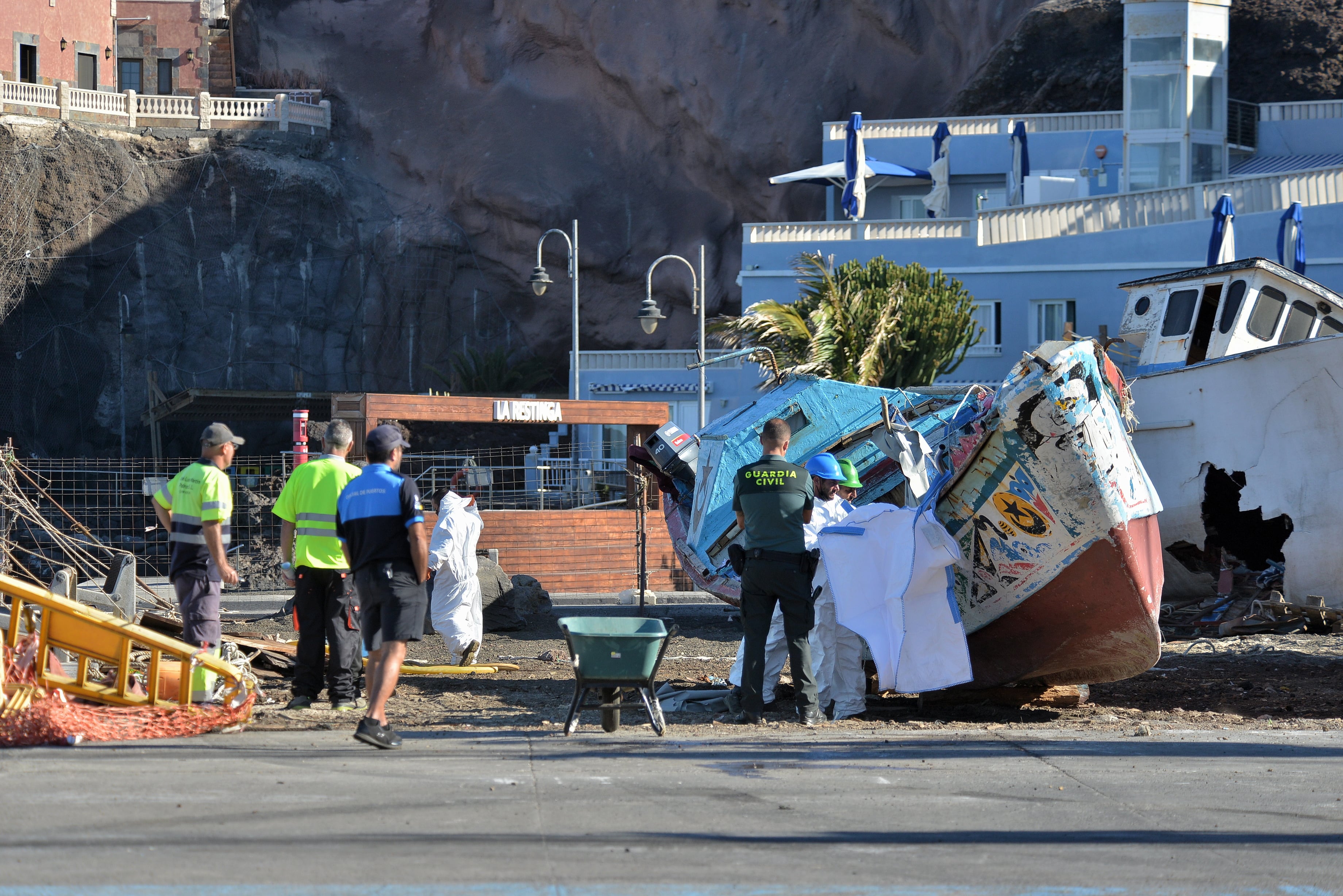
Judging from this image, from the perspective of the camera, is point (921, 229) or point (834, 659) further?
point (921, 229)

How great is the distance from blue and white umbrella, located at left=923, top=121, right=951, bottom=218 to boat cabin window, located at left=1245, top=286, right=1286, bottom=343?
644 inches

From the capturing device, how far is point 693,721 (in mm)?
8680

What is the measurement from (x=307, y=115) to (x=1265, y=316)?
3736 centimetres

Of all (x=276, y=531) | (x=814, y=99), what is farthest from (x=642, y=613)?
(x=814, y=99)

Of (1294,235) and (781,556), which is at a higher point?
(1294,235)

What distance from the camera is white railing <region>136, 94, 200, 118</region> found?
4631cm

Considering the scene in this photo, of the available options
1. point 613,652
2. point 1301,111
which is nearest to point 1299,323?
point 613,652

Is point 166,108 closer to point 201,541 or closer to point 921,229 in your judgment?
point 921,229

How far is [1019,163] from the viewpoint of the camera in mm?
33344

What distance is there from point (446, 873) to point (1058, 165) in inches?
1262

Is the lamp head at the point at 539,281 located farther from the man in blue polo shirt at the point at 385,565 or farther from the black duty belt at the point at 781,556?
the man in blue polo shirt at the point at 385,565

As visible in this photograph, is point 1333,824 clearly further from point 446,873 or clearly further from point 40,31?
point 40,31

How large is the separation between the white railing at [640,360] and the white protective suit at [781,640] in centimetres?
2630

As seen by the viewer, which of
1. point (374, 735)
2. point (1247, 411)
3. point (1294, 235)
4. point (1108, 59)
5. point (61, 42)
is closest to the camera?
point (374, 735)
